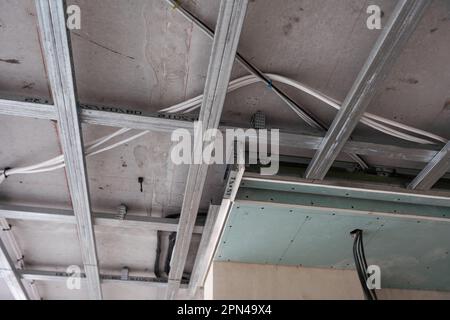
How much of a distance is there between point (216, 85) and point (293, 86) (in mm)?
311

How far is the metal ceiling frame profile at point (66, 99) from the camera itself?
2.88ft

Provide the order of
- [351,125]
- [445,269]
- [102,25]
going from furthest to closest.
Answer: [445,269], [351,125], [102,25]

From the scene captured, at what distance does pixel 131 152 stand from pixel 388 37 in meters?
0.99

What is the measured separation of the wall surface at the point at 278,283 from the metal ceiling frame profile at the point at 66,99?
0.62 meters

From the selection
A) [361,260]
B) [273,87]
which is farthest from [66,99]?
[361,260]

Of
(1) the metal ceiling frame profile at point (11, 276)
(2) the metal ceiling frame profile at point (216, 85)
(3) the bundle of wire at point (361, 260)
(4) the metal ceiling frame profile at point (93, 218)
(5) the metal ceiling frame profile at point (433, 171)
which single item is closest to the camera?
(2) the metal ceiling frame profile at point (216, 85)

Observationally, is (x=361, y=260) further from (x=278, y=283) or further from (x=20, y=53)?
(x=20, y=53)

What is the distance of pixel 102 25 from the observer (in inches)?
40.9

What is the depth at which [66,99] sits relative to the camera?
3.50ft

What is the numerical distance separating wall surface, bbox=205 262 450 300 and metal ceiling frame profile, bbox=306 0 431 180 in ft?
1.95

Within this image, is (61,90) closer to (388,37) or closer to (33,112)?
(33,112)

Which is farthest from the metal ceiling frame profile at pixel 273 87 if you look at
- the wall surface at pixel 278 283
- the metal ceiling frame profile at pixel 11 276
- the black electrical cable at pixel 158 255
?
the metal ceiling frame profile at pixel 11 276

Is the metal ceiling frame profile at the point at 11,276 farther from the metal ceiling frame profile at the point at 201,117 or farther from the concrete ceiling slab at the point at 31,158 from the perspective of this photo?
the concrete ceiling slab at the point at 31,158

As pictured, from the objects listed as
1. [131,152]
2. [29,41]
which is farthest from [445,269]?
[29,41]
